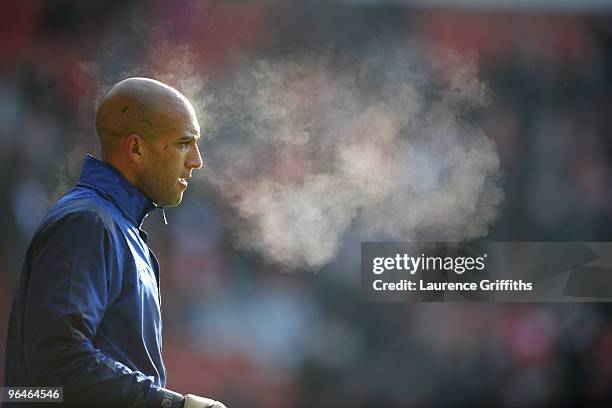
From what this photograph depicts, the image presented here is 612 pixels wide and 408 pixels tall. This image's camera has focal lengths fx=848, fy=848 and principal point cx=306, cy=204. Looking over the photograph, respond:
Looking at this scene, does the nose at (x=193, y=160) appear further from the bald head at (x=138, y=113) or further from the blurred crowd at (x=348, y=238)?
the blurred crowd at (x=348, y=238)

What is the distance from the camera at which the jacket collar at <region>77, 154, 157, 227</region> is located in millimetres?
1671

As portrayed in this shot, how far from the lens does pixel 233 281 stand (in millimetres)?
2990

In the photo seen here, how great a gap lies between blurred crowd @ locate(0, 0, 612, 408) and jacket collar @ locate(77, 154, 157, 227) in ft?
3.93

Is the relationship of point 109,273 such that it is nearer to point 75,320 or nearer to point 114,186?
point 75,320

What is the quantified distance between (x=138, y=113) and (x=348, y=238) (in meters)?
1.39

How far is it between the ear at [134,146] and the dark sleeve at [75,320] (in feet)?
0.84

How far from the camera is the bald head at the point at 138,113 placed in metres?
1.74

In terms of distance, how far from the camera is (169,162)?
1.77 meters

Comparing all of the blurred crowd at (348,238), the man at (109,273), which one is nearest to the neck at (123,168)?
the man at (109,273)

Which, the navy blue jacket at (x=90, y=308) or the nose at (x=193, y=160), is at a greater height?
the nose at (x=193, y=160)

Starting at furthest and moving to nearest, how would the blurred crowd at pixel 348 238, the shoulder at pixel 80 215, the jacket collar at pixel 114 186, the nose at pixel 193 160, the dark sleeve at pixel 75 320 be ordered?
the blurred crowd at pixel 348 238 < the nose at pixel 193 160 < the jacket collar at pixel 114 186 < the shoulder at pixel 80 215 < the dark sleeve at pixel 75 320

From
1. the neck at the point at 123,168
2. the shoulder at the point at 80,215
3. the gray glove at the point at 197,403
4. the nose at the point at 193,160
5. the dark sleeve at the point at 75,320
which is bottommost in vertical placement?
the gray glove at the point at 197,403

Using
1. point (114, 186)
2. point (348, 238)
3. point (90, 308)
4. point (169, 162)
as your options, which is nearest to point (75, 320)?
point (90, 308)

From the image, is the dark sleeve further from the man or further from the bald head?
the bald head
